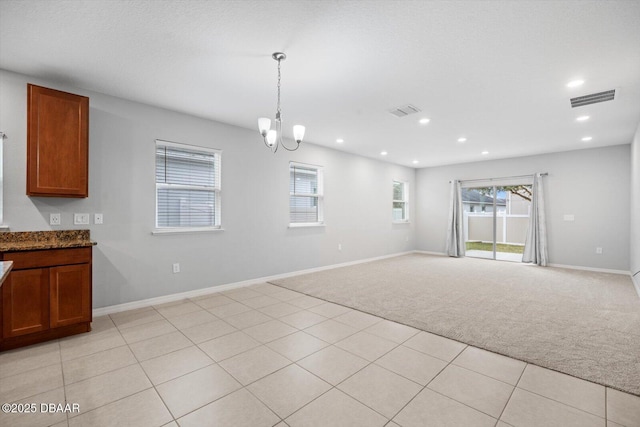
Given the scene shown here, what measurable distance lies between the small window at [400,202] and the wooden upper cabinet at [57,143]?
22.7 ft

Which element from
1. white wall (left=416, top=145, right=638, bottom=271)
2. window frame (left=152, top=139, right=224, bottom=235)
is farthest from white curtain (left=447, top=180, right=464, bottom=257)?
window frame (left=152, top=139, right=224, bottom=235)

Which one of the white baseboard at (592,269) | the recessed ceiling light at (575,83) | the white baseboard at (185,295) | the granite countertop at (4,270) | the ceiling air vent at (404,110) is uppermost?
the ceiling air vent at (404,110)

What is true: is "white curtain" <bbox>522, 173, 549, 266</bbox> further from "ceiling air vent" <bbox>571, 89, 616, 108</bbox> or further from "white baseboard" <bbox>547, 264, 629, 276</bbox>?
"ceiling air vent" <bbox>571, 89, 616, 108</bbox>

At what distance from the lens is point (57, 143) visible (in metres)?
2.99

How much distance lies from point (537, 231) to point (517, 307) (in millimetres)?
3954

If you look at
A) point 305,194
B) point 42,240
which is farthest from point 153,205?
point 305,194

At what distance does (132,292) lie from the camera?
12.0ft

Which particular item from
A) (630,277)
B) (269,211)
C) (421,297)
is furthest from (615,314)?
(269,211)

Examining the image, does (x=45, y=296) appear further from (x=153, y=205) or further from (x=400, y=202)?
(x=400, y=202)

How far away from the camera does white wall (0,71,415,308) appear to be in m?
3.03

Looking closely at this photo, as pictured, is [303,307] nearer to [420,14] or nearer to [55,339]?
[55,339]

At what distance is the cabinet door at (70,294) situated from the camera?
2.77 metres

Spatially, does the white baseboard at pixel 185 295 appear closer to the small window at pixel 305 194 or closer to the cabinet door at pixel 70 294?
the cabinet door at pixel 70 294

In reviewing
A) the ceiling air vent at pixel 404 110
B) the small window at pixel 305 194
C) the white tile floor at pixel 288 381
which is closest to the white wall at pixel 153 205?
the small window at pixel 305 194
